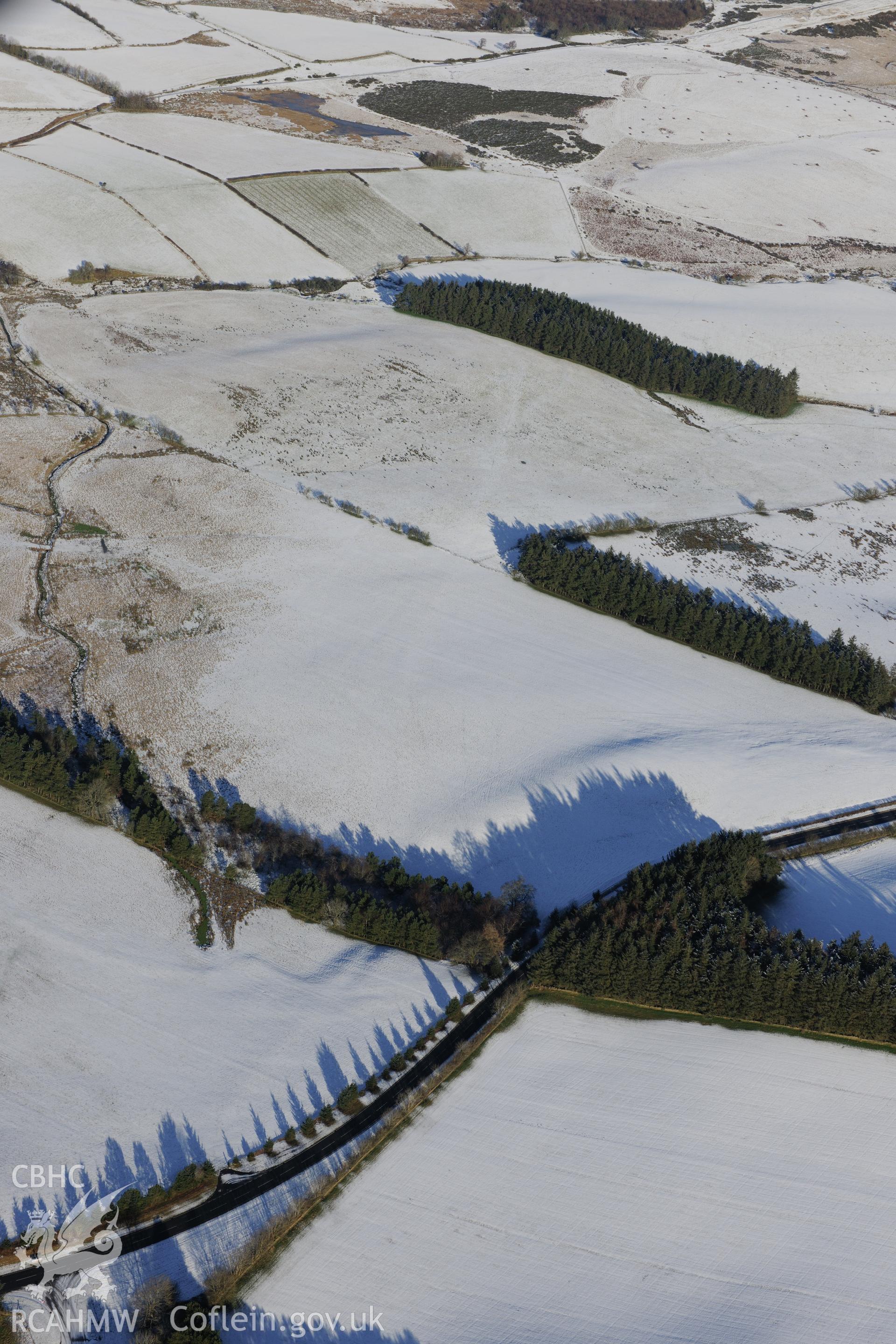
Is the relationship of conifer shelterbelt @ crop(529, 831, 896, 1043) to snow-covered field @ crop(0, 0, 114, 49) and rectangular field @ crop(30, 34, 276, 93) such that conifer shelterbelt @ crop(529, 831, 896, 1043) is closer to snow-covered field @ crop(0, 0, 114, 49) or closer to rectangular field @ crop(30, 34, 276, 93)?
→ rectangular field @ crop(30, 34, 276, 93)

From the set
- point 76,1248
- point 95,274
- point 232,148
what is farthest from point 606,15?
point 76,1248

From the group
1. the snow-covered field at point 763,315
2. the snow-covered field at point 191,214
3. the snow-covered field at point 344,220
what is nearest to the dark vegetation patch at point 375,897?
the snow-covered field at point 763,315

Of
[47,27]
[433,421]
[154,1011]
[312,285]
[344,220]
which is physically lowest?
[154,1011]

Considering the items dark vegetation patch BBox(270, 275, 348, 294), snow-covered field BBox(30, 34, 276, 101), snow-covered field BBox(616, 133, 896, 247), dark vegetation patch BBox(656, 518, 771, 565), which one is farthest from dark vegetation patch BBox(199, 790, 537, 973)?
snow-covered field BBox(30, 34, 276, 101)

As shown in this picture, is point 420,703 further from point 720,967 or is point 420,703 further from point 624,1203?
point 624,1203

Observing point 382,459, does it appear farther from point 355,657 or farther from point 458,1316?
point 458,1316

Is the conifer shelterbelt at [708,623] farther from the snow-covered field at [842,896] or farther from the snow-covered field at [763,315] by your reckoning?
the snow-covered field at [763,315]

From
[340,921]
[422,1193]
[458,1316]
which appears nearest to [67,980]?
[340,921]
